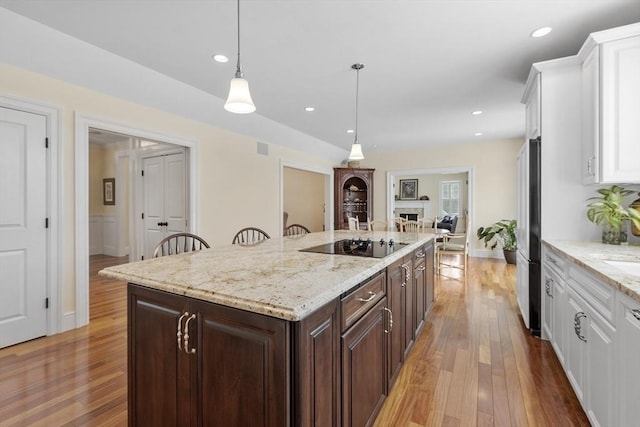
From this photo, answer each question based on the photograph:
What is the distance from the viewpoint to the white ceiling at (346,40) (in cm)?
205

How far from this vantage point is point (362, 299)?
4.57ft

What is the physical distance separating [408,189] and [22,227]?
33.0 ft

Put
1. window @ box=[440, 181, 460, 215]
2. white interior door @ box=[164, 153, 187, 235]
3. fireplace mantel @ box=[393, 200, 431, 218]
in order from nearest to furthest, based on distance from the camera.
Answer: white interior door @ box=[164, 153, 187, 235] < window @ box=[440, 181, 460, 215] < fireplace mantel @ box=[393, 200, 431, 218]

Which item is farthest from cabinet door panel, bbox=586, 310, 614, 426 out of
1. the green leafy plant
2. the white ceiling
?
the green leafy plant

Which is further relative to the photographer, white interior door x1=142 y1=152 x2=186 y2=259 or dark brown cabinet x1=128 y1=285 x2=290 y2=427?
white interior door x1=142 y1=152 x2=186 y2=259

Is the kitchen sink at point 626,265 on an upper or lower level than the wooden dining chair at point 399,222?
lower

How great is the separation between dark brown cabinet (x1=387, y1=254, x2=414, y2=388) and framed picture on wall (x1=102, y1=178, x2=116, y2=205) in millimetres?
6910

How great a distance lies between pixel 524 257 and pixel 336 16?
2.64m

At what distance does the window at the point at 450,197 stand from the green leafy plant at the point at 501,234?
3.80 meters

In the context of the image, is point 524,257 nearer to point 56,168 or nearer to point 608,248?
point 608,248

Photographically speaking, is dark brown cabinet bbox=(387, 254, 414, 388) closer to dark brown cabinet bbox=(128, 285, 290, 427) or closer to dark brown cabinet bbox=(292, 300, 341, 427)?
dark brown cabinet bbox=(292, 300, 341, 427)

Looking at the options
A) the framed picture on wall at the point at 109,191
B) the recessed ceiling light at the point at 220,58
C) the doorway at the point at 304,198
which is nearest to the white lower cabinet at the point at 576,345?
the recessed ceiling light at the point at 220,58

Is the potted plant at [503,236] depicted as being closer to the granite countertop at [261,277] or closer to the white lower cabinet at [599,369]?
the white lower cabinet at [599,369]

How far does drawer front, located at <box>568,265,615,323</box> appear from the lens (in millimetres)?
1323
